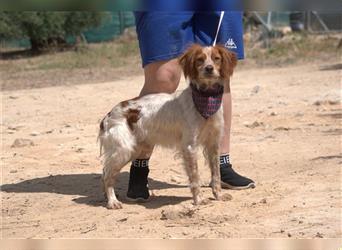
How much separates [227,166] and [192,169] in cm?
65

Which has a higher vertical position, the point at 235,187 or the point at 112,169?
the point at 112,169

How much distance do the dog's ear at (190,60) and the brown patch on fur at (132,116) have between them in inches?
19.1

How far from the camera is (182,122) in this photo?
4.91m

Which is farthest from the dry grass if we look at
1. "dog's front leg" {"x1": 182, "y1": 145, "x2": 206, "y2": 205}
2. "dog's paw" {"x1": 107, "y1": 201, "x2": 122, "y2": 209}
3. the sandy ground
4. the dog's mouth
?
the dog's mouth

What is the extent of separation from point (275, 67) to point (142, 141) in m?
11.2

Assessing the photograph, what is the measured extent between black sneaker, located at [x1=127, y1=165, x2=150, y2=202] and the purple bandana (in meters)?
0.73

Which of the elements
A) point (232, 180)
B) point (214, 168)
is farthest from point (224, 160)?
point (214, 168)

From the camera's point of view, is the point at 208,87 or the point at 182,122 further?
the point at 182,122

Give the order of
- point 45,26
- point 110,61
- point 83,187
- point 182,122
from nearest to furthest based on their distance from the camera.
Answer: point 182,122
point 83,187
point 110,61
point 45,26

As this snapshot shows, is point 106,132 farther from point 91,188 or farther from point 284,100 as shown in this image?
point 284,100

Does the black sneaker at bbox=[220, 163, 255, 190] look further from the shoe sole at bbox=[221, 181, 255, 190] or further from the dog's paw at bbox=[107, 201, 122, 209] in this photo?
the dog's paw at bbox=[107, 201, 122, 209]

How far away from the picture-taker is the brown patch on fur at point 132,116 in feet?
16.4

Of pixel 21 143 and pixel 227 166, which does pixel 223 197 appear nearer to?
pixel 227 166

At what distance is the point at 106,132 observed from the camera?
505cm
